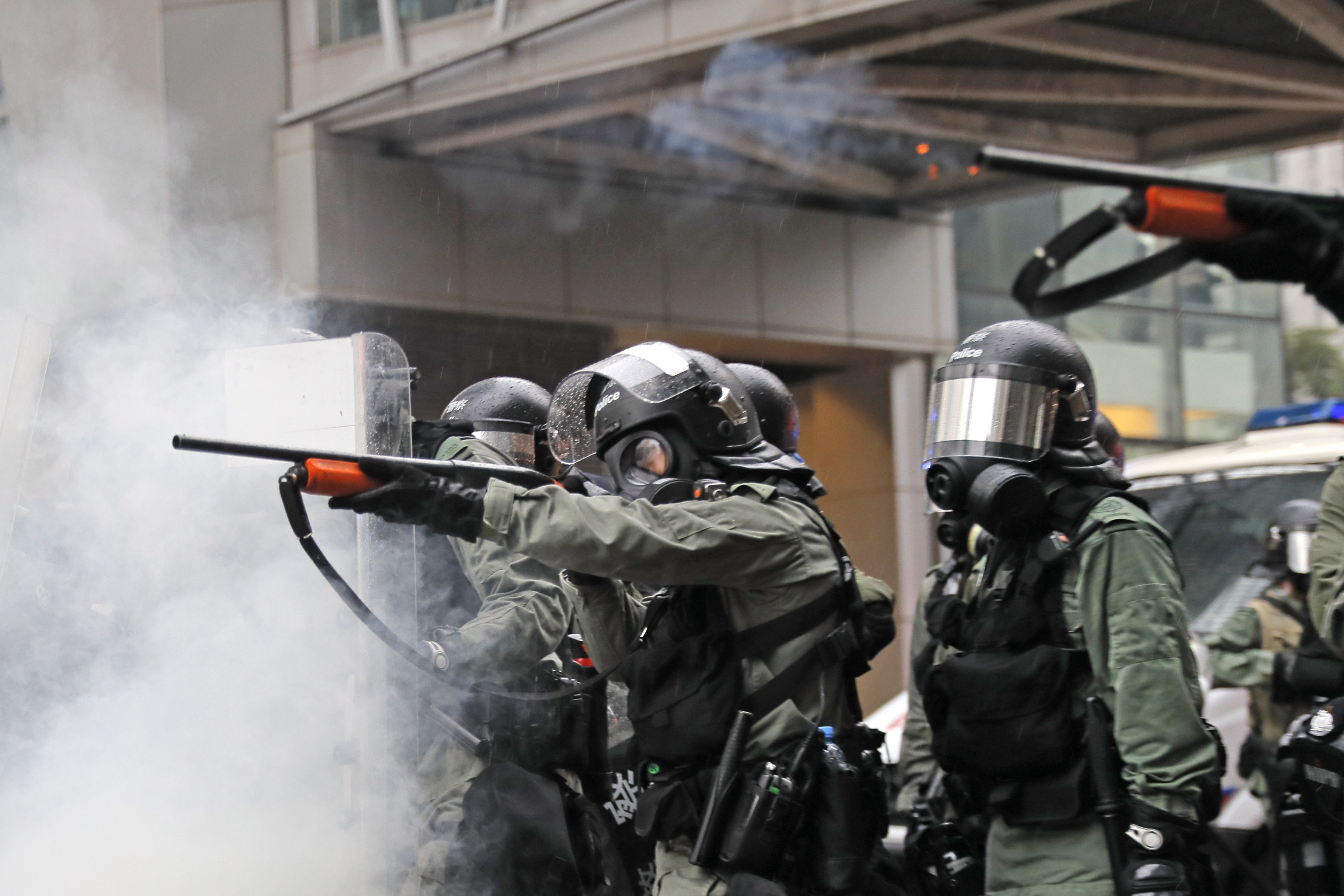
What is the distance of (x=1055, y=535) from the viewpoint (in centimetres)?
306

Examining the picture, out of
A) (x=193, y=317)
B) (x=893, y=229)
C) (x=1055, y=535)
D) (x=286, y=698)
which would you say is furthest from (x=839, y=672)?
(x=893, y=229)

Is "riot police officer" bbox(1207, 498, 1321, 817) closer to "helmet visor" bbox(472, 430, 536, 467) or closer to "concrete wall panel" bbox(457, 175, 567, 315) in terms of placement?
"helmet visor" bbox(472, 430, 536, 467)

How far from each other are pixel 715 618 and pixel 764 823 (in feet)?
1.39

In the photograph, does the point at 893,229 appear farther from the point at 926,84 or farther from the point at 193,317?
the point at 193,317

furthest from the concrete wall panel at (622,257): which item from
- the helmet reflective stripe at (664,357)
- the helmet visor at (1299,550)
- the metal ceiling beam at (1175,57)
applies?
the helmet reflective stripe at (664,357)

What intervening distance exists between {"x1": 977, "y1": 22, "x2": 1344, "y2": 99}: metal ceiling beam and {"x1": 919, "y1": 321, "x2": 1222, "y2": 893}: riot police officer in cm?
473

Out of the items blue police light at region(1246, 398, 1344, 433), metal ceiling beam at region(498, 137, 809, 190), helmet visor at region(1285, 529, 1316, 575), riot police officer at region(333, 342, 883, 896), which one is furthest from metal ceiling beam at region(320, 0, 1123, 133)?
riot police officer at region(333, 342, 883, 896)

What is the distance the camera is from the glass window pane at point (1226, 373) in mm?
14594

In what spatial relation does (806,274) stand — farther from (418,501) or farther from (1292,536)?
(418,501)

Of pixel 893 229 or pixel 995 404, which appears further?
pixel 893 229

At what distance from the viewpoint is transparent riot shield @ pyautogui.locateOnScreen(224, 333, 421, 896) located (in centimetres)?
340

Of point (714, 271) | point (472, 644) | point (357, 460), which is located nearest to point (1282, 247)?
point (357, 460)

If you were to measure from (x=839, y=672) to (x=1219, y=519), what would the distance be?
151 inches

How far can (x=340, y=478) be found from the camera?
263 cm
